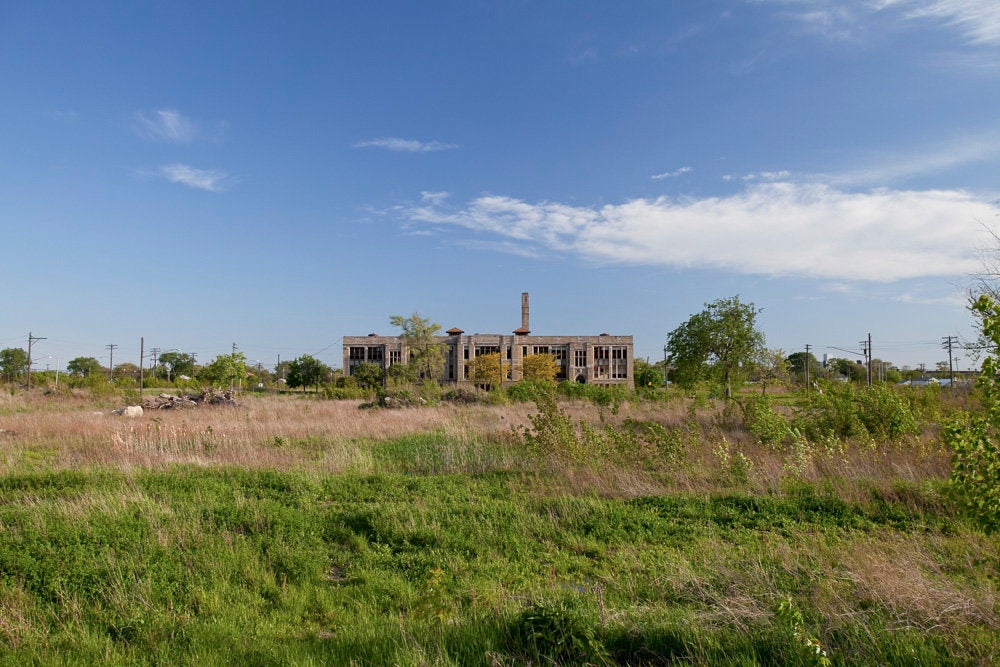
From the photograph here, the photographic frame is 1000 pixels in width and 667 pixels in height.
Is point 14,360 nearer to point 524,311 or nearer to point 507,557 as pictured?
point 524,311

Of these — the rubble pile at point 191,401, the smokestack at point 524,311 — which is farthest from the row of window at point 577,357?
the rubble pile at point 191,401

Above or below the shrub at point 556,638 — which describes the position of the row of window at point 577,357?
above

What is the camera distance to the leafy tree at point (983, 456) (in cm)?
374

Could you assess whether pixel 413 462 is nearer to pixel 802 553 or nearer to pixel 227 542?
pixel 227 542

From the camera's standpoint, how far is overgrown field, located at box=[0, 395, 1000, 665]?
4219 mm

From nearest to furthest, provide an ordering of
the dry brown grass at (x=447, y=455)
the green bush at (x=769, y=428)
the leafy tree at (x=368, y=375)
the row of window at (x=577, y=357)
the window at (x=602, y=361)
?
the dry brown grass at (x=447, y=455), the green bush at (x=769, y=428), the leafy tree at (x=368, y=375), the row of window at (x=577, y=357), the window at (x=602, y=361)

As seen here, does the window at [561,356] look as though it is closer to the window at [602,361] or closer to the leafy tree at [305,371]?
the window at [602,361]

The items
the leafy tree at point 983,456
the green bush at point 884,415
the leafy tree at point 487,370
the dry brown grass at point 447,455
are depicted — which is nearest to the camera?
the leafy tree at point 983,456

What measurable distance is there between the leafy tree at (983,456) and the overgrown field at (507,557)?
31.1 inches

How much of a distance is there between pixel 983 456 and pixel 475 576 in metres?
4.23

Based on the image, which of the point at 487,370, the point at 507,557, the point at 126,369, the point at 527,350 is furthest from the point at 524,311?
the point at 507,557

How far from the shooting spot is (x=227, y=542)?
6.52 m

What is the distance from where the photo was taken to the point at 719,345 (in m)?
31.2

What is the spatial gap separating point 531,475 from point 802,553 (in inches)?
188
